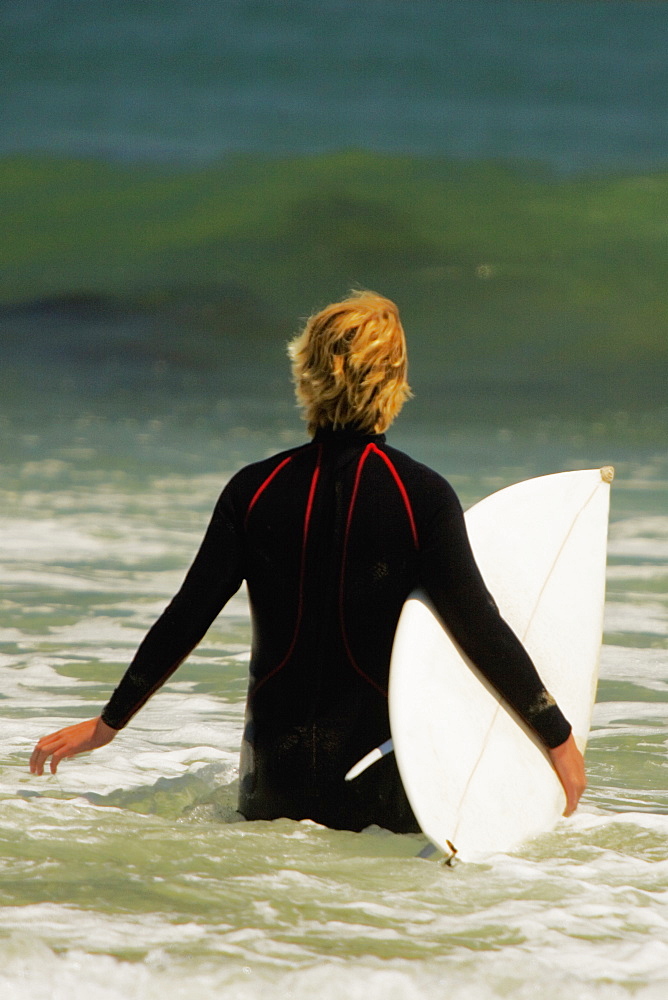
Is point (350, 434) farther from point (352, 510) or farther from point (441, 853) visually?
point (441, 853)

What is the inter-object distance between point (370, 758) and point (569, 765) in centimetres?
43

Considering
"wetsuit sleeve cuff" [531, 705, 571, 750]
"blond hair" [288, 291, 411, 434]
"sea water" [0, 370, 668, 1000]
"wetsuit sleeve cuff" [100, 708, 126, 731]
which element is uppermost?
"blond hair" [288, 291, 411, 434]

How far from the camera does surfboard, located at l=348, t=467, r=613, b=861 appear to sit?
2381mm

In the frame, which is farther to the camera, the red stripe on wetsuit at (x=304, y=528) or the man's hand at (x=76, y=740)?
the man's hand at (x=76, y=740)

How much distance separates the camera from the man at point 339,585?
7.63 feet

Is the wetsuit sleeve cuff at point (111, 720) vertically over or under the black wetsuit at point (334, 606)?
under

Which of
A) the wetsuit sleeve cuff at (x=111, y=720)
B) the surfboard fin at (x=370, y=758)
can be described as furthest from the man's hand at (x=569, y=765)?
the wetsuit sleeve cuff at (x=111, y=720)

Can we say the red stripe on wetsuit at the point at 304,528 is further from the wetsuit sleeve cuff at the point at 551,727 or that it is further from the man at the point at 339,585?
the wetsuit sleeve cuff at the point at 551,727

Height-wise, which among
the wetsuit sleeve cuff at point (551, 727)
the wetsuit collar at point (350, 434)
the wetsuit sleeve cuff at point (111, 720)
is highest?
the wetsuit collar at point (350, 434)

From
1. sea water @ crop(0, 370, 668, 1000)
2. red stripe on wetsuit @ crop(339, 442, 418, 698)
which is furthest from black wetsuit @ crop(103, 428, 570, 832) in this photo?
sea water @ crop(0, 370, 668, 1000)

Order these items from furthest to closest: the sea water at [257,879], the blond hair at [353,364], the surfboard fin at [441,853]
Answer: the surfboard fin at [441,853] → the blond hair at [353,364] → the sea water at [257,879]

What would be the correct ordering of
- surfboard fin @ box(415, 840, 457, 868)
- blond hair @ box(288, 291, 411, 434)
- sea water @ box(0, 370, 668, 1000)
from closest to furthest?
sea water @ box(0, 370, 668, 1000) → blond hair @ box(288, 291, 411, 434) → surfboard fin @ box(415, 840, 457, 868)

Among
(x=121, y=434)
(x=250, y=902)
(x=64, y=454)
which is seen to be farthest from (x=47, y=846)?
(x=121, y=434)

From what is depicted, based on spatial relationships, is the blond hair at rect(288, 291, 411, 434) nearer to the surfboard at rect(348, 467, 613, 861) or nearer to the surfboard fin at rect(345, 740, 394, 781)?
the surfboard at rect(348, 467, 613, 861)
